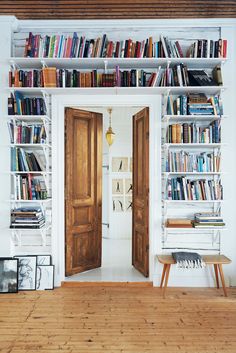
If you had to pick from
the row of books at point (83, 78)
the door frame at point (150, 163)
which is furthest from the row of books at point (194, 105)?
the row of books at point (83, 78)

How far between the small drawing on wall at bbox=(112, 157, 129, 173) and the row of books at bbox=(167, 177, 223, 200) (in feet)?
11.1

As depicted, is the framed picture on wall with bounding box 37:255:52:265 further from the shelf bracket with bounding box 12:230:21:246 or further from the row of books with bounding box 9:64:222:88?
the row of books with bounding box 9:64:222:88

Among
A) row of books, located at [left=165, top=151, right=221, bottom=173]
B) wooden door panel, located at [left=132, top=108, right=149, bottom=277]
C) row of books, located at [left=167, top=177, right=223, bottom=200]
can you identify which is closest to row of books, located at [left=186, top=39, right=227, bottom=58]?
wooden door panel, located at [left=132, top=108, right=149, bottom=277]

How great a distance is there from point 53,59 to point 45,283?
280 centimetres

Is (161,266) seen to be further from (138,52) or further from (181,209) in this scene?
(138,52)

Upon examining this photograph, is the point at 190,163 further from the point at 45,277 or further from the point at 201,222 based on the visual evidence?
the point at 45,277

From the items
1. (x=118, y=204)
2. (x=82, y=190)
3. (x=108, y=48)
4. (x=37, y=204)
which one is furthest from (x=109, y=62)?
(x=118, y=204)

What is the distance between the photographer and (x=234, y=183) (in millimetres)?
4379

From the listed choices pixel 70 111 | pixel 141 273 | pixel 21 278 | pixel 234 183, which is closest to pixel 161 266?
pixel 141 273

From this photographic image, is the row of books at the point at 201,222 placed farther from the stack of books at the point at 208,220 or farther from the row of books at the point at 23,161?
the row of books at the point at 23,161

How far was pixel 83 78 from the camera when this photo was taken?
4.21 meters

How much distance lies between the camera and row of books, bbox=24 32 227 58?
4133 millimetres

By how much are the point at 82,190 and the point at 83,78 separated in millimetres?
1566

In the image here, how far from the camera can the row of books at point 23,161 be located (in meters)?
4.19
